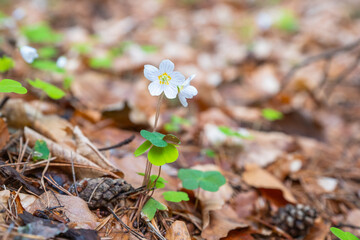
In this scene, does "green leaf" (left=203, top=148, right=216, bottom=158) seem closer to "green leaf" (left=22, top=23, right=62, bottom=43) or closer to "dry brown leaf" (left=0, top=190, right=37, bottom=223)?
"dry brown leaf" (left=0, top=190, right=37, bottom=223)

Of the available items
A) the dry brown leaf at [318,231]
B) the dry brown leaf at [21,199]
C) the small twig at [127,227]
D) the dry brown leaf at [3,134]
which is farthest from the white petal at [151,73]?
the dry brown leaf at [318,231]

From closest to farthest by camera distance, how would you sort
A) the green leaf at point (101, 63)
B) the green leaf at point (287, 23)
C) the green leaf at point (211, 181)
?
the green leaf at point (211, 181) → the green leaf at point (101, 63) → the green leaf at point (287, 23)

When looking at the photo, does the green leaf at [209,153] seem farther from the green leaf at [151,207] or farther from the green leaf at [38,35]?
the green leaf at [38,35]

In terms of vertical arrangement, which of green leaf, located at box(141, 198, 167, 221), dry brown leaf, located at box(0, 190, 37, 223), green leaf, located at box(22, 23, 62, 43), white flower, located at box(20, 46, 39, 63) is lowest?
green leaf, located at box(141, 198, 167, 221)

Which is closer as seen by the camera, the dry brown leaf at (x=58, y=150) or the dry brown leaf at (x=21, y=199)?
the dry brown leaf at (x=21, y=199)

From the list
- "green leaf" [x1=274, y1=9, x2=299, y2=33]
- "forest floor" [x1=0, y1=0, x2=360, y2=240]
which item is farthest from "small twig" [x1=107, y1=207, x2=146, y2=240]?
"green leaf" [x1=274, y1=9, x2=299, y2=33]

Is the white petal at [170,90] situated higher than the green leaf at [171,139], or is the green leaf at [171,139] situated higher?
the white petal at [170,90]

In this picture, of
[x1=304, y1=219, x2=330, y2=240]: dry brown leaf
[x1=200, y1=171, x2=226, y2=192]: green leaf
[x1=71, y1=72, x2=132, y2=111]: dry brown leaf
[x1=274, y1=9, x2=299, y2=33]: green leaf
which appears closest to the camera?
[x1=200, y1=171, x2=226, y2=192]: green leaf
